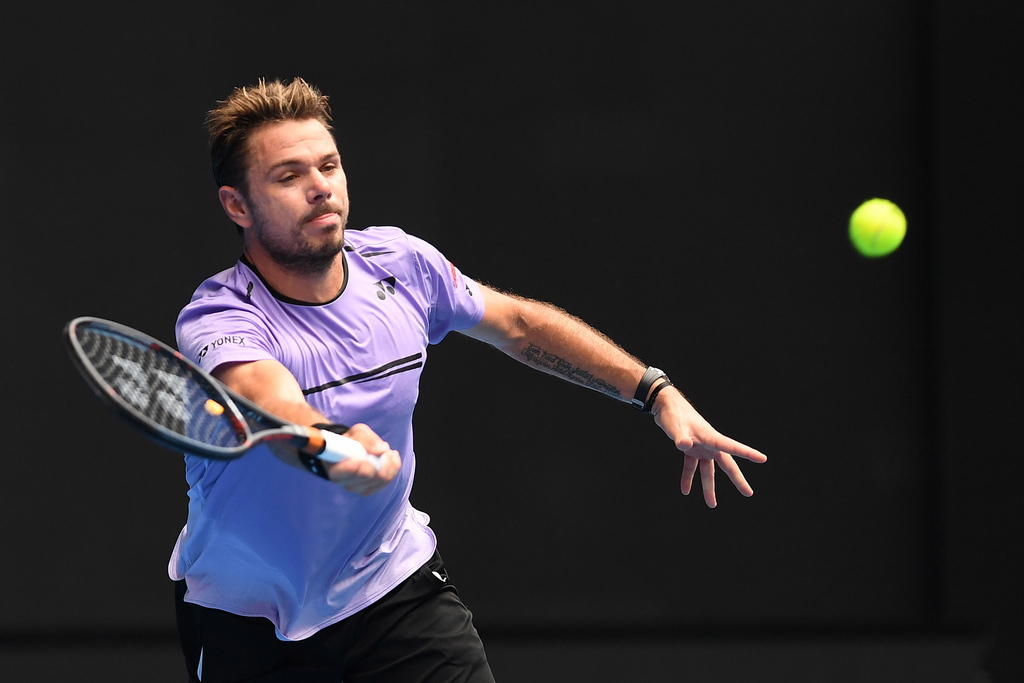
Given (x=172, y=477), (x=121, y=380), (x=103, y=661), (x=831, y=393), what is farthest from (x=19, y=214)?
(x=831, y=393)

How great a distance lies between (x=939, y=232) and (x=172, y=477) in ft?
9.20

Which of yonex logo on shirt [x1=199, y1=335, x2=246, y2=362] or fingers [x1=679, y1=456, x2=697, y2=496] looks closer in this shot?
yonex logo on shirt [x1=199, y1=335, x2=246, y2=362]

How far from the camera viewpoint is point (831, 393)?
407 centimetres

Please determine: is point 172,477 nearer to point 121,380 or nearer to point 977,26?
point 121,380

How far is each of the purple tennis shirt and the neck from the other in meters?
0.02

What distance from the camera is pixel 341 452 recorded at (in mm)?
1693

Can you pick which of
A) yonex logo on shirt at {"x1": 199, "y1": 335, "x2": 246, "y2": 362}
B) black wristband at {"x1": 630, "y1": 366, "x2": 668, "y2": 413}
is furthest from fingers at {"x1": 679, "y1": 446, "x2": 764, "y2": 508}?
yonex logo on shirt at {"x1": 199, "y1": 335, "x2": 246, "y2": 362}

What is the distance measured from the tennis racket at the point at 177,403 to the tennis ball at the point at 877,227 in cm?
281

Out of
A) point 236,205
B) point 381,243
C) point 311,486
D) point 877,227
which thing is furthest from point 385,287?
point 877,227

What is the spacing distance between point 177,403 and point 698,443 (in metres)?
1.08

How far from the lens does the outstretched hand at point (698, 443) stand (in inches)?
93.0

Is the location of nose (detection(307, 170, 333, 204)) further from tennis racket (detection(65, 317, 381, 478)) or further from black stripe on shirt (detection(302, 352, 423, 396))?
tennis racket (detection(65, 317, 381, 478))

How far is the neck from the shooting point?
2180mm

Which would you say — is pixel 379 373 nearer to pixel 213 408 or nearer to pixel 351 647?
pixel 213 408
